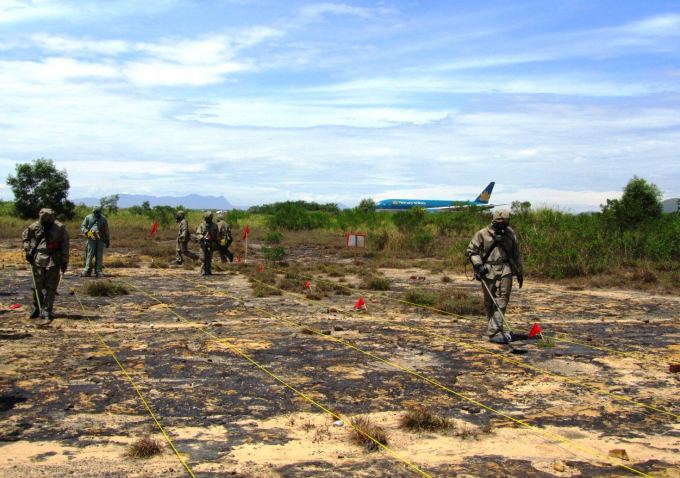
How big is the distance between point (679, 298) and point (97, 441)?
46.9 feet

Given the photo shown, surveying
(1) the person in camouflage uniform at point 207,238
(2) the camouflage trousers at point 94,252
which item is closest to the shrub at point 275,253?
(1) the person in camouflage uniform at point 207,238

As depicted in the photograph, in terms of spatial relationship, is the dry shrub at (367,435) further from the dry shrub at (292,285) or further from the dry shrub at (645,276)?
the dry shrub at (645,276)

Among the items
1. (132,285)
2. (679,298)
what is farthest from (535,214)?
(132,285)

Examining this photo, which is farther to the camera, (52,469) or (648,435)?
(648,435)

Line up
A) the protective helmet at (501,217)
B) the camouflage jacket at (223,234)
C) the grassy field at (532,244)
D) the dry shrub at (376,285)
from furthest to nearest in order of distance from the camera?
1. the camouflage jacket at (223,234)
2. the grassy field at (532,244)
3. the dry shrub at (376,285)
4. the protective helmet at (501,217)

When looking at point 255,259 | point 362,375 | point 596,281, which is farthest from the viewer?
point 255,259

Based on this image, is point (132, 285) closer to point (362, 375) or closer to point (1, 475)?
point (362, 375)

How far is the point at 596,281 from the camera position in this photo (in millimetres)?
17609

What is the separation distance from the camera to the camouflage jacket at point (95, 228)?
677 inches

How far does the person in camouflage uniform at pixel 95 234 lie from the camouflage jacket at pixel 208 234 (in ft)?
8.20

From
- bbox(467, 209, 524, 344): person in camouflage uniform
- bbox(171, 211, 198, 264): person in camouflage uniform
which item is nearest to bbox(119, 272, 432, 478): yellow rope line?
bbox(467, 209, 524, 344): person in camouflage uniform

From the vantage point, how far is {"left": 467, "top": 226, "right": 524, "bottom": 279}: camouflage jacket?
33.0 feet

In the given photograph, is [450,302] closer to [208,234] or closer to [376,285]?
[376,285]

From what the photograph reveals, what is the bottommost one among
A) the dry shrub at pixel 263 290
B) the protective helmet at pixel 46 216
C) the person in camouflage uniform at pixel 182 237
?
the dry shrub at pixel 263 290
